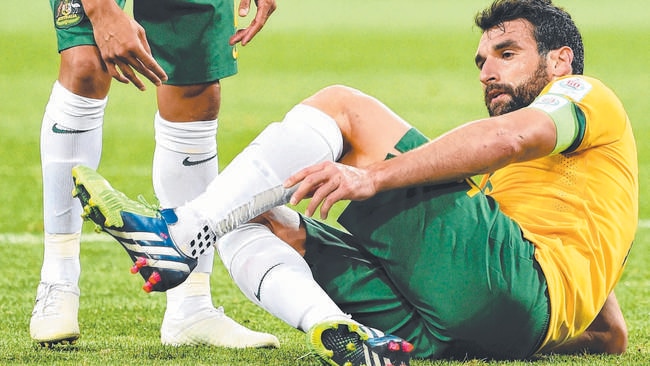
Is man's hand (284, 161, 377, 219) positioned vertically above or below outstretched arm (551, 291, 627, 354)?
above

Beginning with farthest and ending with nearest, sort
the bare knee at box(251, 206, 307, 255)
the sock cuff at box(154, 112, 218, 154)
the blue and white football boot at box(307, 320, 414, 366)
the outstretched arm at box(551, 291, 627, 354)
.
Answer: the sock cuff at box(154, 112, 218, 154)
the outstretched arm at box(551, 291, 627, 354)
the bare knee at box(251, 206, 307, 255)
the blue and white football boot at box(307, 320, 414, 366)

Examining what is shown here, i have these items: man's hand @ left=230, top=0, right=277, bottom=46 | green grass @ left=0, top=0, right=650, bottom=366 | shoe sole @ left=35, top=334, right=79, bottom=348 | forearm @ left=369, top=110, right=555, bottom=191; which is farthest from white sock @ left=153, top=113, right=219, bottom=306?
forearm @ left=369, top=110, right=555, bottom=191

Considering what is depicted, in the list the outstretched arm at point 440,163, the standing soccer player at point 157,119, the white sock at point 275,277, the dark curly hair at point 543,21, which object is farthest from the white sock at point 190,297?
the dark curly hair at point 543,21

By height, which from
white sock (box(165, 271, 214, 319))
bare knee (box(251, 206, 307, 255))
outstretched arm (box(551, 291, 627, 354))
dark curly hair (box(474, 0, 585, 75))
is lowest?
white sock (box(165, 271, 214, 319))

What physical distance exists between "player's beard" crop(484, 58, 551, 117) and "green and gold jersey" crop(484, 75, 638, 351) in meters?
0.28

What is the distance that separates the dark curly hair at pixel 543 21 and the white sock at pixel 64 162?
4.01ft

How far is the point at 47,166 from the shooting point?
3746 millimetres

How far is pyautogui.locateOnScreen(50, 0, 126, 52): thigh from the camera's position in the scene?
3619 millimetres

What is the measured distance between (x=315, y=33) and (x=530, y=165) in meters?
17.4

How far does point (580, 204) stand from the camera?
3246mm

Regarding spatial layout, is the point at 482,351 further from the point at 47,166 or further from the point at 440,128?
the point at 440,128

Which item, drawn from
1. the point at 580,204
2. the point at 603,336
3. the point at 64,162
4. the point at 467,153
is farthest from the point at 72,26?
the point at 603,336

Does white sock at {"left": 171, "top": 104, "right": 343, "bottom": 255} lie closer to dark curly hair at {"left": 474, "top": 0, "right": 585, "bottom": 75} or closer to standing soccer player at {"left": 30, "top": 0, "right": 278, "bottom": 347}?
standing soccer player at {"left": 30, "top": 0, "right": 278, "bottom": 347}

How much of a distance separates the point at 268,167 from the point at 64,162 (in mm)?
851
